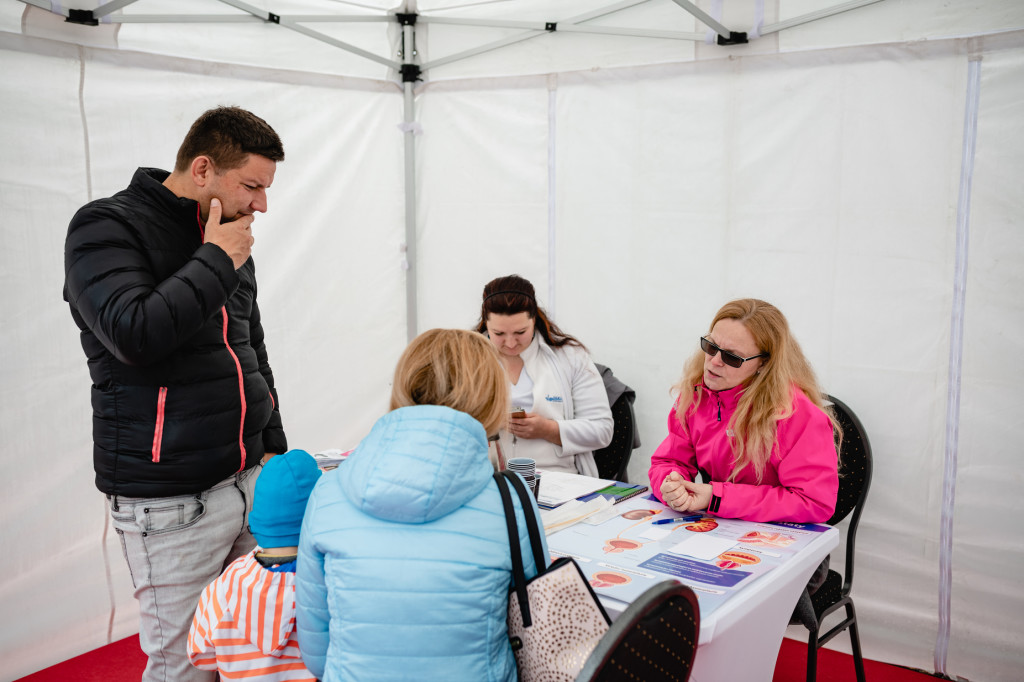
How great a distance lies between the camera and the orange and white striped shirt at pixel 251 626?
153 centimetres

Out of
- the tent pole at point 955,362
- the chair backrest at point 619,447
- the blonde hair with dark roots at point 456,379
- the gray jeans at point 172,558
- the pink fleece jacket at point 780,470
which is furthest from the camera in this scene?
the chair backrest at point 619,447

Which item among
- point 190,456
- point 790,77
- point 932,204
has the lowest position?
point 190,456

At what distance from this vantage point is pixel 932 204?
2750 millimetres

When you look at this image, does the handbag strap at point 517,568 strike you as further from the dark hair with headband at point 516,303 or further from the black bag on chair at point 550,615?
the dark hair with headband at point 516,303

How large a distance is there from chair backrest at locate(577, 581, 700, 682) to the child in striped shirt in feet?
2.36

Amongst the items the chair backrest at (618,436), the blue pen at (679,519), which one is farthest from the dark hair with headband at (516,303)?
the blue pen at (679,519)

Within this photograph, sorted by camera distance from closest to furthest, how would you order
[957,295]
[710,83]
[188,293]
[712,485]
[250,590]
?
1. [250,590]
2. [188,293]
3. [712,485]
4. [957,295]
5. [710,83]

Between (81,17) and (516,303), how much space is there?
1.91 meters

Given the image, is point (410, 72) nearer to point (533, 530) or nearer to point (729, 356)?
point (729, 356)

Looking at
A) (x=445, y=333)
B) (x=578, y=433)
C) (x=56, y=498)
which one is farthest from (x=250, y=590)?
(x=56, y=498)

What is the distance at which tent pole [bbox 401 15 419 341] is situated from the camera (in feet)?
12.5

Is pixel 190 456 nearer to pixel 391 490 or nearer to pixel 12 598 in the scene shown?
pixel 391 490

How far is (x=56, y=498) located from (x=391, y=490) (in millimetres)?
2292

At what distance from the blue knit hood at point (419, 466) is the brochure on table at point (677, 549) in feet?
1.43
